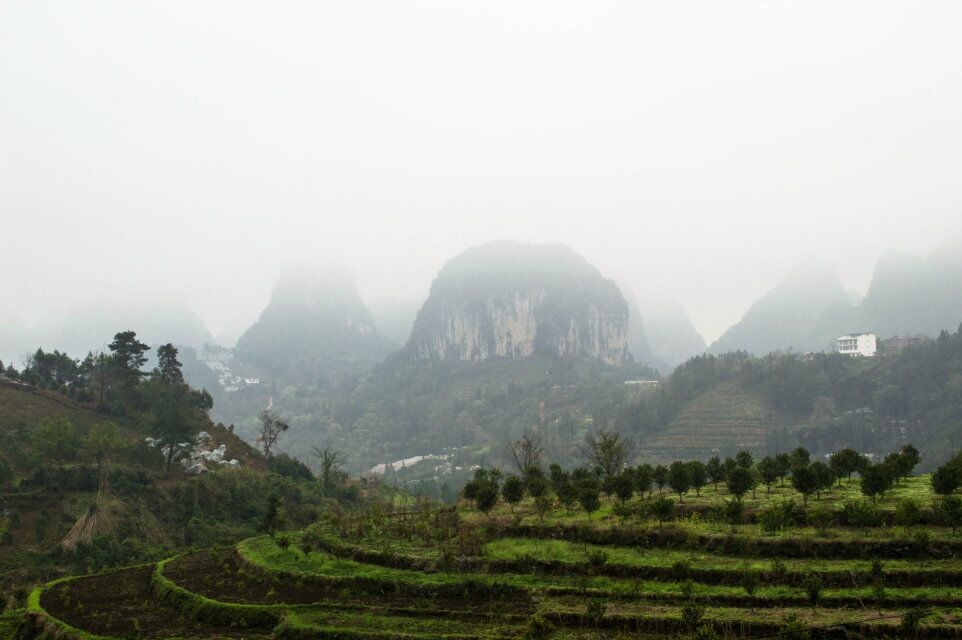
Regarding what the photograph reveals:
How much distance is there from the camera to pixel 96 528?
39.5 metres

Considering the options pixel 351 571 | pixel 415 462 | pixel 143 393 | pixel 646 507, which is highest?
pixel 143 393

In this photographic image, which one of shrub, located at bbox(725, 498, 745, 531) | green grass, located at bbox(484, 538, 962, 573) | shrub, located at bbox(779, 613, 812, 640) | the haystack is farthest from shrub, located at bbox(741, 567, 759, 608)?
the haystack

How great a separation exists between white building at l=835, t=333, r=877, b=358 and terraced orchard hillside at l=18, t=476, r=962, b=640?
392 ft

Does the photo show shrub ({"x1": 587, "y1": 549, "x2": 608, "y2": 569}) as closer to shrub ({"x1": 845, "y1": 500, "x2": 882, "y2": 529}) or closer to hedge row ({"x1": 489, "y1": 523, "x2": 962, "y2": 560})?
hedge row ({"x1": 489, "y1": 523, "x2": 962, "y2": 560})

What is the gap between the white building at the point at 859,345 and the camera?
13212 cm

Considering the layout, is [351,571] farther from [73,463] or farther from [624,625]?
[73,463]

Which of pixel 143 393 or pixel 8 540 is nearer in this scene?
pixel 8 540

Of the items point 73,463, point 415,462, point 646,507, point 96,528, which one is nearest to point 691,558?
point 646,507

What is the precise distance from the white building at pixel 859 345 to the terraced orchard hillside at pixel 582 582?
120 m

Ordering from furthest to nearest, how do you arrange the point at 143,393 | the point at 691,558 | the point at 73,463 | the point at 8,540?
the point at 143,393 → the point at 73,463 → the point at 8,540 → the point at 691,558

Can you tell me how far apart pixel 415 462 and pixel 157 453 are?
10770 centimetres

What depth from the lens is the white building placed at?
13212 cm

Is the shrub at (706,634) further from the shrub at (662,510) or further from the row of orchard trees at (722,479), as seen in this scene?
the row of orchard trees at (722,479)

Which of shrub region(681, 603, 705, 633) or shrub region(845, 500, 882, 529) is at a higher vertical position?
shrub region(845, 500, 882, 529)
